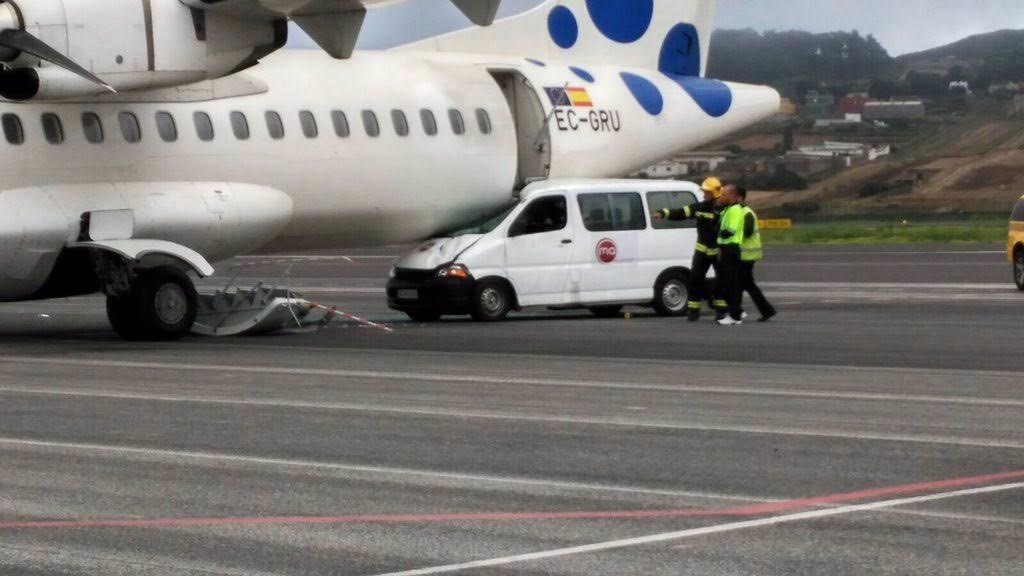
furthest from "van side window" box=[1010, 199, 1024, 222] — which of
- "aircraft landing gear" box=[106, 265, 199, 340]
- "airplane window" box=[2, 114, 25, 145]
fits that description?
"airplane window" box=[2, 114, 25, 145]

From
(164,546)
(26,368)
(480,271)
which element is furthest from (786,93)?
(164,546)

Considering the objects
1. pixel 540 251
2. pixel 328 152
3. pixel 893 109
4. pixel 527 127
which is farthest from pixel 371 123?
pixel 893 109

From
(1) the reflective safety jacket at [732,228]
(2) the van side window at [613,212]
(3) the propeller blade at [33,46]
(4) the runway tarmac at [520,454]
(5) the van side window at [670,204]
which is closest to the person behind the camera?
(4) the runway tarmac at [520,454]

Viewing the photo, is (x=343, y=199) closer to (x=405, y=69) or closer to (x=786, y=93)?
(x=405, y=69)

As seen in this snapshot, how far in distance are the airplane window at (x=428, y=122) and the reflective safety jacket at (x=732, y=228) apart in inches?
152

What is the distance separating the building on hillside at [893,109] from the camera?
7031 centimetres

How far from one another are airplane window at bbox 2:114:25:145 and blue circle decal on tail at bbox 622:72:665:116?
938 centimetres

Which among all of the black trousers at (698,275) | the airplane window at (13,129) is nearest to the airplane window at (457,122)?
the black trousers at (698,275)

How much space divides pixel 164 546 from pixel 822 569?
274cm

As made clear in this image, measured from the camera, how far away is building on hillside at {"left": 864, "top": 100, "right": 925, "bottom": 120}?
70.3 metres

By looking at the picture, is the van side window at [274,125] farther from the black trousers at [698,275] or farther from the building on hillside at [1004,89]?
the building on hillside at [1004,89]

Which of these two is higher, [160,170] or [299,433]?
[160,170]

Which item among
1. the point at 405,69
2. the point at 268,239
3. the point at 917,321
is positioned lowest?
the point at 917,321

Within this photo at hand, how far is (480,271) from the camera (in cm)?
2142
